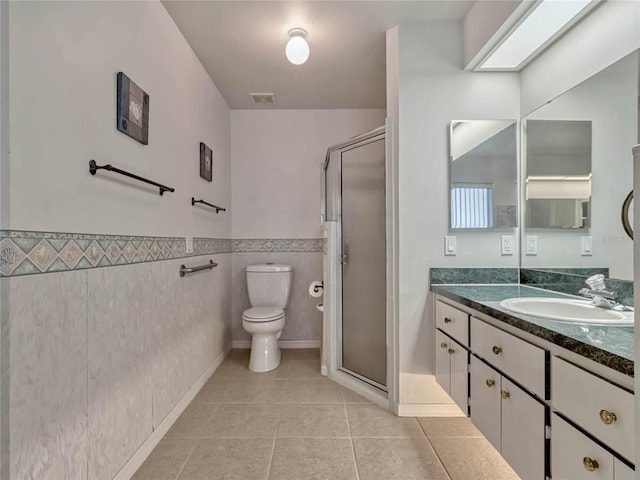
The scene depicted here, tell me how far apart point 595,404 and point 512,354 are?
33 cm

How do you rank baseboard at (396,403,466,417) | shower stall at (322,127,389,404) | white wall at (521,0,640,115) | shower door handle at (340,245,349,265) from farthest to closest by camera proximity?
shower door handle at (340,245,349,265) < shower stall at (322,127,389,404) < baseboard at (396,403,466,417) < white wall at (521,0,640,115)

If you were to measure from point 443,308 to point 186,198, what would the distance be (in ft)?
5.81

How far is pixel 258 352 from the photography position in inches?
99.4

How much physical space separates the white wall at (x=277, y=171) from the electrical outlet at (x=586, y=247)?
6.97ft

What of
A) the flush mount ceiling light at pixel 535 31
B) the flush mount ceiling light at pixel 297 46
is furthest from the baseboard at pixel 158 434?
the flush mount ceiling light at pixel 535 31

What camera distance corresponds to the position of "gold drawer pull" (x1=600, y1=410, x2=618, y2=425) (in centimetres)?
70

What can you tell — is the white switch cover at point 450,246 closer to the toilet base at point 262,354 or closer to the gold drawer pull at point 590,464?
the gold drawer pull at point 590,464

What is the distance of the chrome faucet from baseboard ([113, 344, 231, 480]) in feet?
7.07

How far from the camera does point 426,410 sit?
73.5 inches

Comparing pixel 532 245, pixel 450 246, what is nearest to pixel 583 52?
pixel 532 245

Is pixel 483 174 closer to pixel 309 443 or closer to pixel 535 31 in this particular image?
pixel 535 31

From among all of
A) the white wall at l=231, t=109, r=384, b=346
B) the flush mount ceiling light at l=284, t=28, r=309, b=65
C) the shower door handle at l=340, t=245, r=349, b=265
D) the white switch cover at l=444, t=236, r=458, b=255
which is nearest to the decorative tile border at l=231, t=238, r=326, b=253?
the white wall at l=231, t=109, r=384, b=346

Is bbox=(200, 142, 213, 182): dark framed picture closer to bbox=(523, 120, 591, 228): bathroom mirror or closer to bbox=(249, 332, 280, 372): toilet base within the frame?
bbox=(249, 332, 280, 372): toilet base

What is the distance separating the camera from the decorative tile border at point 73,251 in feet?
2.76
